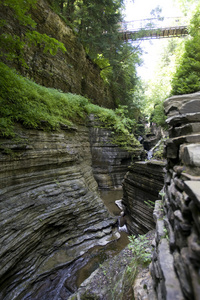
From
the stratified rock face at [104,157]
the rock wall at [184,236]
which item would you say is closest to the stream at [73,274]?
the rock wall at [184,236]

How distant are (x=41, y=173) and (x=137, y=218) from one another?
4.77 metres

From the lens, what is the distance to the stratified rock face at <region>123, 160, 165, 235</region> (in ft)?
20.5

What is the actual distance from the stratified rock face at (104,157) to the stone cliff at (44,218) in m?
4.04

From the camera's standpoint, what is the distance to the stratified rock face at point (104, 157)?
12094mm

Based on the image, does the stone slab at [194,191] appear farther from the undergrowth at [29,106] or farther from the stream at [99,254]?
the undergrowth at [29,106]

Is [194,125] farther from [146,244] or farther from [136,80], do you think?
[136,80]

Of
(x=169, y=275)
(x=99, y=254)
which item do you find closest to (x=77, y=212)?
(x=99, y=254)

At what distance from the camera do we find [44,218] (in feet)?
18.1

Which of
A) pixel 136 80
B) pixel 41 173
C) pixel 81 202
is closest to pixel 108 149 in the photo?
pixel 81 202

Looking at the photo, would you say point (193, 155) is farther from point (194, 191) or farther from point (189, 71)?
point (189, 71)

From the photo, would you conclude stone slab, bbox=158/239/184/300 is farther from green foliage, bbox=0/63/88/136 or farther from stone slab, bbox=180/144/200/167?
green foliage, bbox=0/63/88/136

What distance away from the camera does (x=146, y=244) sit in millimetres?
4191

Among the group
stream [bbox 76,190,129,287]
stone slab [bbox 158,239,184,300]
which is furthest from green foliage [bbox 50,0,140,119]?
stone slab [bbox 158,239,184,300]

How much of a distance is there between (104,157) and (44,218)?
7.31 m
